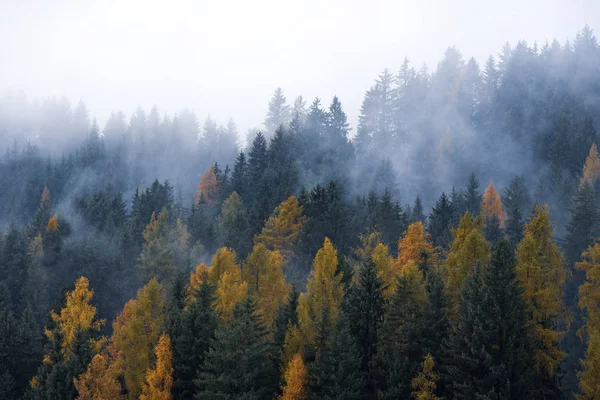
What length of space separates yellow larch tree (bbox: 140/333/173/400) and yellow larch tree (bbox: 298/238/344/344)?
9.51 metres

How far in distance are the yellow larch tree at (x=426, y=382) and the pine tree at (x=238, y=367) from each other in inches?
401

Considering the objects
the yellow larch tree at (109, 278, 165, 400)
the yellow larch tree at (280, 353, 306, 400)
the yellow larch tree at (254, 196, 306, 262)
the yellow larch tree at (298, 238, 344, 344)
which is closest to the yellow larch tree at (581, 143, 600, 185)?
the yellow larch tree at (254, 196, 306, 262)

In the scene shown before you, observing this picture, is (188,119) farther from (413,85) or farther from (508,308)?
(508,308)

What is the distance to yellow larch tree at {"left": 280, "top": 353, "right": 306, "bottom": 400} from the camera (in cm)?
3522

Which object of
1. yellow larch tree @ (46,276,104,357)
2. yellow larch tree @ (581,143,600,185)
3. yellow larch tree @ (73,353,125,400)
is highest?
yellow larch tree @ (581,143,600,185)

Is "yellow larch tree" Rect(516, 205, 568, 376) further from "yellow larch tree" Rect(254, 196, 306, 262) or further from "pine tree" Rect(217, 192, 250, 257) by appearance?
"pine tree" Rect(217, 192, 250, 257)

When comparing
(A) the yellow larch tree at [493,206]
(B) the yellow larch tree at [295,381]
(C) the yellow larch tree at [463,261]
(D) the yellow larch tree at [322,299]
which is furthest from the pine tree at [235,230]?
(A) the yellow larch tree at [493,206]

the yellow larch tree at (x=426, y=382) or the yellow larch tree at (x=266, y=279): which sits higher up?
the yellow larch tree at (x=266, y=279)

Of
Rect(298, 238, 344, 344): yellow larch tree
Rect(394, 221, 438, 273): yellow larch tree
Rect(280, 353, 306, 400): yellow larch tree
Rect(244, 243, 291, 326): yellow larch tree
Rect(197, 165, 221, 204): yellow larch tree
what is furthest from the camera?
Rect(197, 165, 221, 204): yellow larch tree

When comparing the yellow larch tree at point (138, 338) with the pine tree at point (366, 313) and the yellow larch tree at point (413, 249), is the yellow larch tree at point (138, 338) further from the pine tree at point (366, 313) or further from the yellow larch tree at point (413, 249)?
the yellow larch tree at point (413, 249)

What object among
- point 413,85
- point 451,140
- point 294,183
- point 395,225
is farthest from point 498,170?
point 395,225

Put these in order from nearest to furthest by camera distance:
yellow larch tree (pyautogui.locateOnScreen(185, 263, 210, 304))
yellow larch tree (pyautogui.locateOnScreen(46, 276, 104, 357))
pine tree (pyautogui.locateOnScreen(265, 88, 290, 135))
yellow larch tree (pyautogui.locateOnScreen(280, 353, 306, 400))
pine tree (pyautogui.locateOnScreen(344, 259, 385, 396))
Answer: yellow larch tree (pyautogui.locateOnScreen(280, 353, 306, 400)), pine tree (pyautogui.locateOnScreen(344, 259, 385, 396)), yellow larch tree (pyautogui.locateOnScreen(185, 263, 210, 304)), yellow larch tree (pyautogui.locateOnScreen(46, 276, 104, 357)), pine tree (pyautogui.locateOnScreen(265, 88, 290, 135))

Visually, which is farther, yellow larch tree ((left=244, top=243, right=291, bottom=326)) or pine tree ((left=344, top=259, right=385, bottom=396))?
yellow larch tree ((left=244, top=243, right=291, bottom=326))

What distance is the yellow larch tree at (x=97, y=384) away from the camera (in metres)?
41.7
